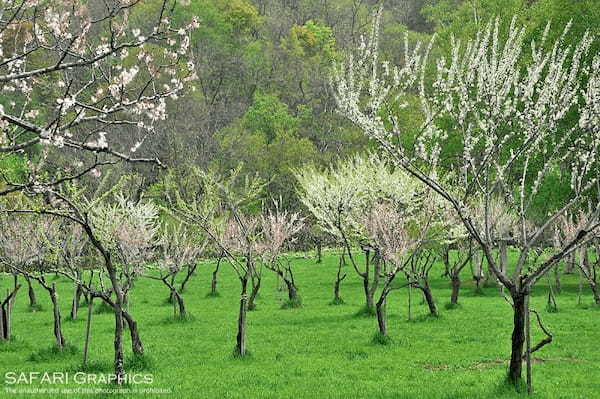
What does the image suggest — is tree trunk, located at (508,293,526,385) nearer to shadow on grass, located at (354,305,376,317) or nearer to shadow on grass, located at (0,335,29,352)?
shadow on grass, located at (354,305,376,317)

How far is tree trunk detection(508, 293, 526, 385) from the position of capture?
37.7 feet

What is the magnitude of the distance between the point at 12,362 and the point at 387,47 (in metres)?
65.8

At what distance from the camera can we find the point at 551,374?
1488cm

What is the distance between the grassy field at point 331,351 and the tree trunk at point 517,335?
27cm

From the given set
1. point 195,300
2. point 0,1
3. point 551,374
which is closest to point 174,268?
point 195,300

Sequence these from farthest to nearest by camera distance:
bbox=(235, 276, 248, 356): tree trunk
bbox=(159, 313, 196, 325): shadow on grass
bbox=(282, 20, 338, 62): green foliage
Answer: bbox=(282, 20, 338, 62): green foliage, bbox=(159, 313, 196, 325): shadow on grass, bbox=(235, 276, 248, 356): tree trunk

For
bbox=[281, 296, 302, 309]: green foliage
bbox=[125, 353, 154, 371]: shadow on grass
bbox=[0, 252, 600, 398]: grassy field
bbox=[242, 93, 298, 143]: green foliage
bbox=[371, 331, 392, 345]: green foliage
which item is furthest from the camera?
bbox=[242, 93, 298, 143]: green foliage

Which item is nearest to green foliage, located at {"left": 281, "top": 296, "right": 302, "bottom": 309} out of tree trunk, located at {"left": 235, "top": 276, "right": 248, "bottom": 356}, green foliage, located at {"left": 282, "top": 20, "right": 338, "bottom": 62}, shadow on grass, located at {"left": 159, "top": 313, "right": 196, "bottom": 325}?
shadow on grass, located at {"left": 159, "top": 313, "right": 196, "bottom": 325}

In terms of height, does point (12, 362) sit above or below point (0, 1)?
below

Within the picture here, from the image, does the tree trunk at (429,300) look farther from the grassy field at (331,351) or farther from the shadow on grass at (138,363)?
the shadow on grass at (138,363)

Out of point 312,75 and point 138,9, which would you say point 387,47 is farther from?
point 138,9

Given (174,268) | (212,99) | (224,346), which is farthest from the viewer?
(212,99)

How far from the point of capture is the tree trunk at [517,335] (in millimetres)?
11477

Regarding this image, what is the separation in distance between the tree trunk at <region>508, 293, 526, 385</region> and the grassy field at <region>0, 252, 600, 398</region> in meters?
0.27
